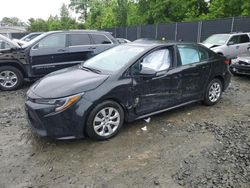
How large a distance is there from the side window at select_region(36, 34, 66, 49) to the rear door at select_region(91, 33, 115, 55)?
98cm

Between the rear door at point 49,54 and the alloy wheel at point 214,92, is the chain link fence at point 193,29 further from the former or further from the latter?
the rear door at point 49,54

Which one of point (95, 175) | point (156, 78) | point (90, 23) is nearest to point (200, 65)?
point (156, 78)

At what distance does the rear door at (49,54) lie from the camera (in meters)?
7.08

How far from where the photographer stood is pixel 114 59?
14.9 ft

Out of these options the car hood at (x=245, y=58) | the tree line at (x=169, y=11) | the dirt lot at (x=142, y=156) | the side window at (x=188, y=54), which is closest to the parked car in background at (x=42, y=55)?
the dirt lot at (x=142, y=156)

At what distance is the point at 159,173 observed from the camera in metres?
3.14

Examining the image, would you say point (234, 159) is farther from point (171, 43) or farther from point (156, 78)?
point (171, 43)

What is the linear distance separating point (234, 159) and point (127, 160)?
1.48 metres

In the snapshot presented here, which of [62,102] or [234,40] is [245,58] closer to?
[234,40]

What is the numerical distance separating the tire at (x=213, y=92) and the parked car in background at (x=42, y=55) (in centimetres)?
393

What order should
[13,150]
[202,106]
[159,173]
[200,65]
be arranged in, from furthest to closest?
[202,106]
[200,65]
[13,150]
[159,173]

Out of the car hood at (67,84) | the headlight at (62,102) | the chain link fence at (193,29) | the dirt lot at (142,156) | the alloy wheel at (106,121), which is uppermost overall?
the chain link fence at (193,29)

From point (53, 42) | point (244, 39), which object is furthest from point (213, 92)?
point (244, 39)

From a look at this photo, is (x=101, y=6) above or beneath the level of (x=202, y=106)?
above
